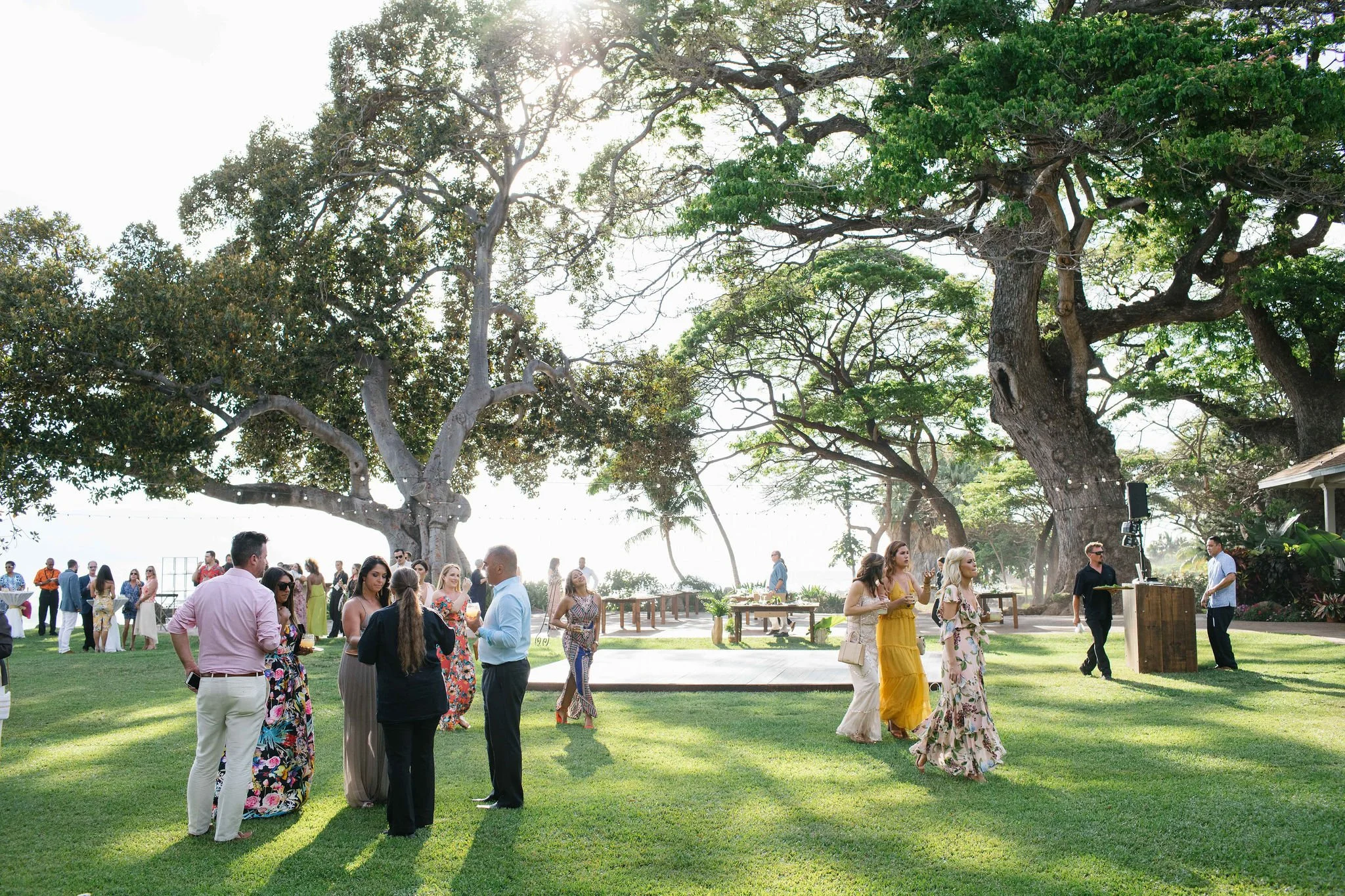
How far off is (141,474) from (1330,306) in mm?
25433

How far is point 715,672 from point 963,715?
20.7ft

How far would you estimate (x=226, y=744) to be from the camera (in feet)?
18.7

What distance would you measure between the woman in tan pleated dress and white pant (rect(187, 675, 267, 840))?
2.35ft

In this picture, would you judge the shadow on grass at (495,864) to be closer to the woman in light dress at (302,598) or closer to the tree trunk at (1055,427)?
the woman in light dress at (302,598)

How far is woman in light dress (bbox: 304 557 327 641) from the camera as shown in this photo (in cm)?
1953

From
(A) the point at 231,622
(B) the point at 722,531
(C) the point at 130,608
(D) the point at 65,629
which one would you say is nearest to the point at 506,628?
(A) the point at 231,622

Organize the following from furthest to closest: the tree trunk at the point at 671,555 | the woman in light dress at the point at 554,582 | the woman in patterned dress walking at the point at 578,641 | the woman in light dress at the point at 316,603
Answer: the tree trunk at the point at 671,555, the woman in light dress at the point at 316,603, the woman in light dress at the point at 554,582, the woman in patterned dress walking at the point at 578,641

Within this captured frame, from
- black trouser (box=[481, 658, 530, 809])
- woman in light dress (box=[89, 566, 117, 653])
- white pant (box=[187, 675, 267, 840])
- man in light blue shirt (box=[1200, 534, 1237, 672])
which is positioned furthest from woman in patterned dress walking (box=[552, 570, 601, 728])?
woman in light dress (box=[89, 566, 117, 653])

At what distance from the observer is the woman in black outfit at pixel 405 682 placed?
5633 millimetres

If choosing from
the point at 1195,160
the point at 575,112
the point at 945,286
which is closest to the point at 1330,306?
the point at 945,286

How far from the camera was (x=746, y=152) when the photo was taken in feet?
53.9

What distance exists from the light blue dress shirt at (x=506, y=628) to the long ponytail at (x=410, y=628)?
518mm

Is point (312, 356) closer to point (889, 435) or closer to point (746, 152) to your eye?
point (746, 152)

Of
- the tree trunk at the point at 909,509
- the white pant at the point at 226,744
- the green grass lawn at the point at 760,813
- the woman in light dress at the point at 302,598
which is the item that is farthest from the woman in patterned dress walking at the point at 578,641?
the tree trunk at the point at 909,509
